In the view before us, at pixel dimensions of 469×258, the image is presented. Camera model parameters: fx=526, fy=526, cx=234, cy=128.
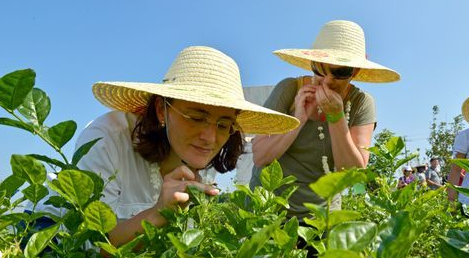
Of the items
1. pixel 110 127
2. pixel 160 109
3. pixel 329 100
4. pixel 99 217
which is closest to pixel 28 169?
pixel 99 217

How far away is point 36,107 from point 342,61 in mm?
1470

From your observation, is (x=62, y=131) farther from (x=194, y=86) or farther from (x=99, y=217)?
(x=194, y=86)

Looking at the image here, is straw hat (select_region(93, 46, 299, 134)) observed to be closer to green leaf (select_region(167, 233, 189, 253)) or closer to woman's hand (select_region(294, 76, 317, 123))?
woman's hand (select_region(294, 76, 317, 123))

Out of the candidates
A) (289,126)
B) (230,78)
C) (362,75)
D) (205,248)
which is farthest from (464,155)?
(205,248)

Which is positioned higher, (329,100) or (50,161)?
(50,161)

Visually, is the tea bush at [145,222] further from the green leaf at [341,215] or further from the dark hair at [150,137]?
the dark hair at [150,137]

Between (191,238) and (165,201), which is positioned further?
(165,201)

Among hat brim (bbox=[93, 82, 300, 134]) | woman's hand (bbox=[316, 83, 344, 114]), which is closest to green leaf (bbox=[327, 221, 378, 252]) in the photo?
hat brim (bbox=[93, 82, 300, 134])

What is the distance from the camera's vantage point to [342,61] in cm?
204

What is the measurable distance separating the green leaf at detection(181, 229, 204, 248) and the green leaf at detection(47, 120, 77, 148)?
0.27 metres

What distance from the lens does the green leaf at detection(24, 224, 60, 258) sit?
627 millimetres

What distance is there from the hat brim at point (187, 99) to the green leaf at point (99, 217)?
25.7 inches

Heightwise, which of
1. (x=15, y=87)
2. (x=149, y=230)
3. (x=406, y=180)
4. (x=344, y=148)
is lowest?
(x=406, y=180)

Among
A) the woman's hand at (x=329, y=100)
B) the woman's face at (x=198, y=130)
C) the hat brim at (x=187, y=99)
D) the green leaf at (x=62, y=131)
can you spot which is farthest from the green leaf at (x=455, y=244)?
the woman's hand at (x=329, y=100)
